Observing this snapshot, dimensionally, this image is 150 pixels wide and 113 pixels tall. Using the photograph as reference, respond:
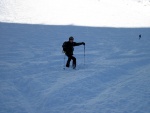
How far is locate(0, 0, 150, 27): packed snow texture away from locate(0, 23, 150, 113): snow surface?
18.5 meters

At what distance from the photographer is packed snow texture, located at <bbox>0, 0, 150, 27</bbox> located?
3538cm

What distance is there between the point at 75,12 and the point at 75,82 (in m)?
33.1

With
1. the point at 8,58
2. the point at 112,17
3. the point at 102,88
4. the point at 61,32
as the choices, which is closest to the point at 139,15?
the point at 112,17

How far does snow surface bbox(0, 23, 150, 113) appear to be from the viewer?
7.31m

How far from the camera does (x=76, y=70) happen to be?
11523 millimetres

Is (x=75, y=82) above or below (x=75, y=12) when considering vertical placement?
below

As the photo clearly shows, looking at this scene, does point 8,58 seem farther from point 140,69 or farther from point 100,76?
point 140,69

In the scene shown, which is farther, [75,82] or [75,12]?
[75,12]

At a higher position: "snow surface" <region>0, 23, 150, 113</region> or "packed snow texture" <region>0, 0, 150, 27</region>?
"packed snow texture" <region>0, 0, 150, 27</region>

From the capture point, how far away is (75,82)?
952 cm

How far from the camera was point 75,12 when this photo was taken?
41.6 m

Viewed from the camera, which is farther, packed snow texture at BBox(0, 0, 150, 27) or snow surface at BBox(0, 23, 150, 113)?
packed snow texture at BBox(0, 0, 150, 27)

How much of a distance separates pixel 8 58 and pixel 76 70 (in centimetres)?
488

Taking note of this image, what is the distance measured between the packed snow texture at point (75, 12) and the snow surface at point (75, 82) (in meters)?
18.5
